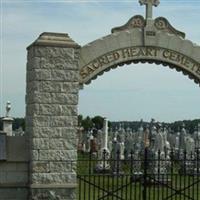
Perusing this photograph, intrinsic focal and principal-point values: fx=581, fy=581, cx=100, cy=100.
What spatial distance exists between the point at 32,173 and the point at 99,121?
6337 centimetres

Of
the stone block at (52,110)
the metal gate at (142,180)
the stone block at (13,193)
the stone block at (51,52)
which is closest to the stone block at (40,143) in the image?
the stone block at (52,110)

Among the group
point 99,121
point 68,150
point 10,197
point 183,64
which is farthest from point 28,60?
point 99,121

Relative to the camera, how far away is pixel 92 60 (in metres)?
11.1

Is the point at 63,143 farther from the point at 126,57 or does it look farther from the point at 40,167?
the point at 126,57

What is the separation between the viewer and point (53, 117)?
998 cm

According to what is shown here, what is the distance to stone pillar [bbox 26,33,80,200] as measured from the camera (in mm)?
9891

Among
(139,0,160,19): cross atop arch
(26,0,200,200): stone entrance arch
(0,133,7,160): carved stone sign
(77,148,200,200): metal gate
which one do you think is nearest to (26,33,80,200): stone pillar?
(26,0,200,200): stone entrance arch

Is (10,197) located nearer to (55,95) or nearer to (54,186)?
(54,186)

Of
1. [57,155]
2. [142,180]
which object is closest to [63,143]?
[57,155]

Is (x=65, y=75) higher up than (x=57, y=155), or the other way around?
(x=65, y=75)

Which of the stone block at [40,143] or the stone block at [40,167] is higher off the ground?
the stone block at [40,143]

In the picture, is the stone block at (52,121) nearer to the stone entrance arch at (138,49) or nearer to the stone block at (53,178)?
the stone block at (53,178)

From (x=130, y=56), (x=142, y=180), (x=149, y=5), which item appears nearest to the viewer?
(x=130, y=56)

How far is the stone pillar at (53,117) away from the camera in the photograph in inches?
389
